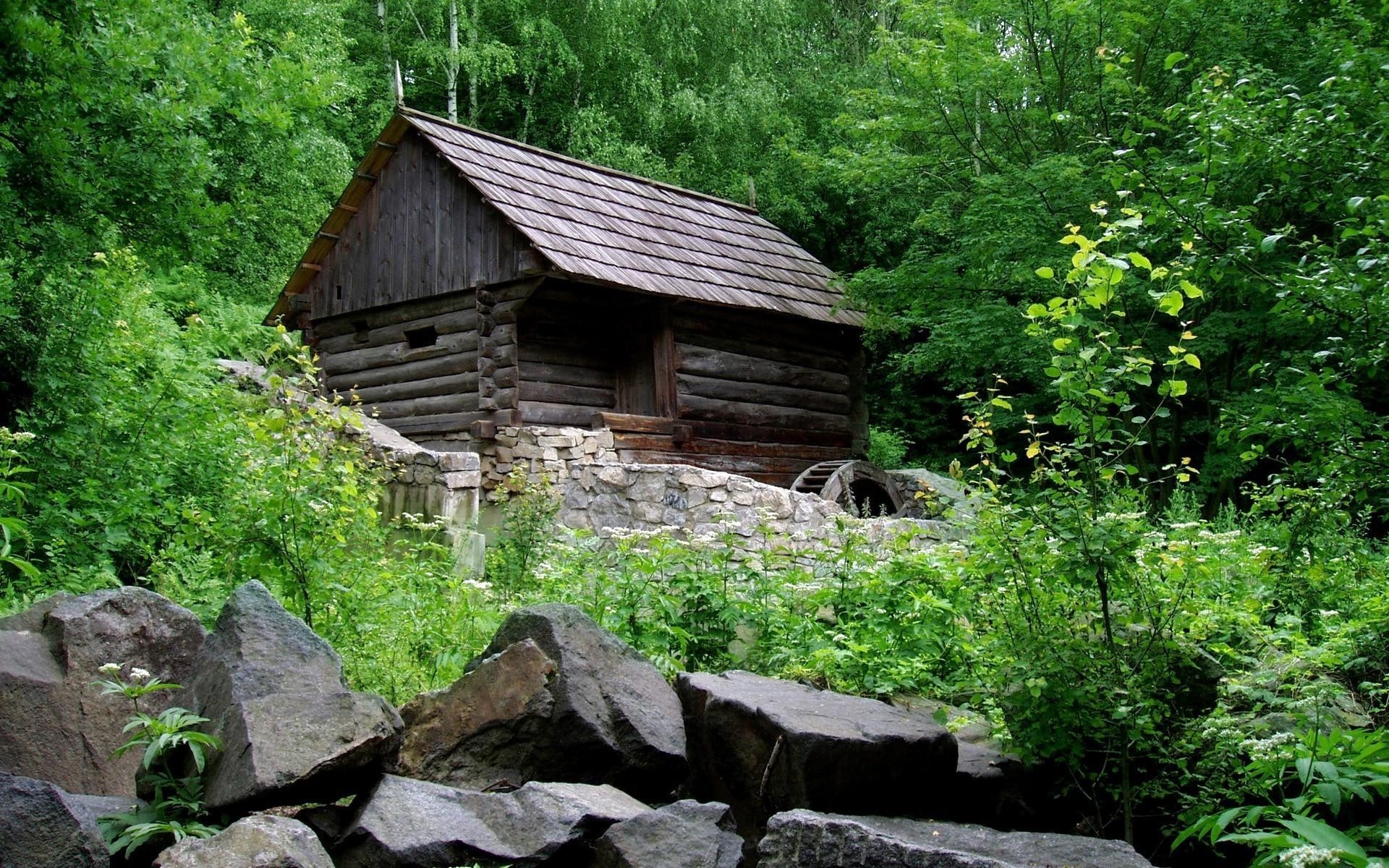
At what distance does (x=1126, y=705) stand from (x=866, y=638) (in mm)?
1678

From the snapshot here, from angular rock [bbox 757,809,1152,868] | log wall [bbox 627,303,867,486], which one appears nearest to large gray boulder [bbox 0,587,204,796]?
angular rock [bbox 757,809,1152,868]

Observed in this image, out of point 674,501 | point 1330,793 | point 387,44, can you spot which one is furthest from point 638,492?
point 387,44

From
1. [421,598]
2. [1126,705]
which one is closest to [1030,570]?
[1126,705]

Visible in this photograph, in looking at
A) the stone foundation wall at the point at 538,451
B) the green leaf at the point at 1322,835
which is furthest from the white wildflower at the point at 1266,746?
the stone foundation wall at the point at 538,451

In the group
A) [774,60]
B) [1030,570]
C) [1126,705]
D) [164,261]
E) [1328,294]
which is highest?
[774,60]

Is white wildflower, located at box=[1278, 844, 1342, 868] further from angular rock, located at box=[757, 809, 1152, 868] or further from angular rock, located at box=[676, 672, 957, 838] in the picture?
angular rock, located at box=[676, 672, 957, 838]

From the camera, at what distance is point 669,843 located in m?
3.42

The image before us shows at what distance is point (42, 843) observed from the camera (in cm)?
302

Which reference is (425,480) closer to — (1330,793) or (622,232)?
(622,232)

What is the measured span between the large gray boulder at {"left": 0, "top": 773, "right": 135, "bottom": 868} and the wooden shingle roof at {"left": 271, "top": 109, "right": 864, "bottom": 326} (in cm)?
882

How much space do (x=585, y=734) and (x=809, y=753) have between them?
0.84 meters

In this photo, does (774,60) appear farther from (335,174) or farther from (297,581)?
(297,581)

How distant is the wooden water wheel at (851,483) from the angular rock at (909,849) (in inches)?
403

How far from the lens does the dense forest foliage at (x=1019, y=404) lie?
3609mm
